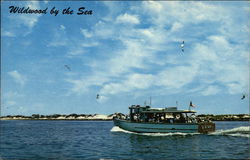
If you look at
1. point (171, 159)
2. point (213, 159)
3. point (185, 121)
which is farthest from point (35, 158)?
point (185, 121)

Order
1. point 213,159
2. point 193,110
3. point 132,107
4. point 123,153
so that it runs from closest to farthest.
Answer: point 213,159 < point 123,153 < point 193,110 < point 132,107

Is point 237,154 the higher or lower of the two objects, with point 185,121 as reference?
lower

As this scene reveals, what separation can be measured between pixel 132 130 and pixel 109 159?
23650 mm

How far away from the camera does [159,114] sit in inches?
1841

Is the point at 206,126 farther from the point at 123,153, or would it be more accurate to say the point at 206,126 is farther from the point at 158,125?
the point at 123,153

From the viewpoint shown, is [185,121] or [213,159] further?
[185,121]

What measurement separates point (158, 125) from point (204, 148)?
46.6 ft

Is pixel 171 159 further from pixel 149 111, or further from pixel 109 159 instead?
pixel 149 111

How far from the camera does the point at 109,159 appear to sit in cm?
2553

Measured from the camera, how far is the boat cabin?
4575cm

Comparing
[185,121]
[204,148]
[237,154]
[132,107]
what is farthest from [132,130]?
[237,154]

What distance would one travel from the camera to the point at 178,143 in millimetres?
36250

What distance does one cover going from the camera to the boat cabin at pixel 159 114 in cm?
4575

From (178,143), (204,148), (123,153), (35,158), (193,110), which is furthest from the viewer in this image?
(193,110)
